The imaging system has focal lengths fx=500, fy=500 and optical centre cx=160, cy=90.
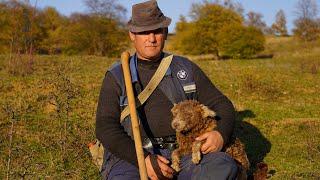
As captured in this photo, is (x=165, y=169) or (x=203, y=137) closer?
(x=165, y=169)

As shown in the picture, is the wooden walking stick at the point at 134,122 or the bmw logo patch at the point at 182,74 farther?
the bmw logo patch at the point at 182,74

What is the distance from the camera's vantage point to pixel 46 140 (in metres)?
9.05

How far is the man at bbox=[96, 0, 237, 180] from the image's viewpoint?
440cm

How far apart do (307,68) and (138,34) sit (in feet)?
65.0

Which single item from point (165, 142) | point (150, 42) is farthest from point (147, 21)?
point (165, 142)

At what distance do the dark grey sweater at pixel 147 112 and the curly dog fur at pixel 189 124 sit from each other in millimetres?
129

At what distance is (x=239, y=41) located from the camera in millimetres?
49844

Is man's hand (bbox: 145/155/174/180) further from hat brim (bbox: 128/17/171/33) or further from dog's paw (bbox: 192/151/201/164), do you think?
hat brim (bbox: 128/17/171/33)

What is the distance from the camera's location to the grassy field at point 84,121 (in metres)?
7.71

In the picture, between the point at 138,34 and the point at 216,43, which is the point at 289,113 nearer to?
the point at 138,34

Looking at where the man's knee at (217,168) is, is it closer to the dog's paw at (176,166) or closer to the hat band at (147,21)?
the dog's paw at (176,166)

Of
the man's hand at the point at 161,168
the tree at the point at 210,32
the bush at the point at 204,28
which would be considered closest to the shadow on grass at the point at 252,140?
the man's hand at the point at 161,168

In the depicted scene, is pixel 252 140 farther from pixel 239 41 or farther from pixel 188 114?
pixel 239 41

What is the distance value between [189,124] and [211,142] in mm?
285
